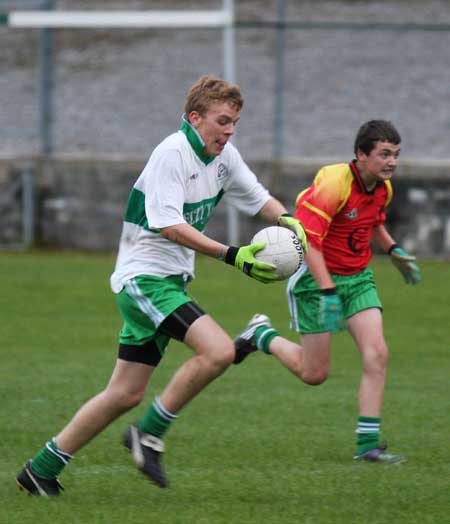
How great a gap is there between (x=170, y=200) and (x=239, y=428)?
7.38ft

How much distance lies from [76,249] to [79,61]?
597 centimetres

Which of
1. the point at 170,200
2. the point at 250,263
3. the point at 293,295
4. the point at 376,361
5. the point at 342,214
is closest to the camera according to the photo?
the point at 250,263

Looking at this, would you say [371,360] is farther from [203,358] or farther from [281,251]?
[203,358]

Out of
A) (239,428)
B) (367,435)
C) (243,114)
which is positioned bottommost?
(239,428)

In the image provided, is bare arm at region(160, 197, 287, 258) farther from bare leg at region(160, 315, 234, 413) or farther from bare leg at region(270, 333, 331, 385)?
bare leg at region(270, 333, 331, 385)

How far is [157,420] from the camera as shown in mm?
5516

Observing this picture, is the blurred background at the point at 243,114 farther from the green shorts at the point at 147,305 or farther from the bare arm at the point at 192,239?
the bare arm at the point at 192,239

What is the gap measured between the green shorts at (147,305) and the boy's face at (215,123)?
0.65 metres

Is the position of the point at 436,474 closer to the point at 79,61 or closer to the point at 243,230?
the point at 243,230

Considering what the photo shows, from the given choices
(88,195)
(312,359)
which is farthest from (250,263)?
(88,195)

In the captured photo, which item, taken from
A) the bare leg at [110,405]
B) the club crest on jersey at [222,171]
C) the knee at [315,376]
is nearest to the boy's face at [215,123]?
the club crest on jersey at [222,171]

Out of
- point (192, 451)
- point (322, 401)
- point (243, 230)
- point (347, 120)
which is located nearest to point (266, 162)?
point (243, 230)

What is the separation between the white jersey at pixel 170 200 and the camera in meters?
5.38

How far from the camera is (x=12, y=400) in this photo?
800 centimetres
